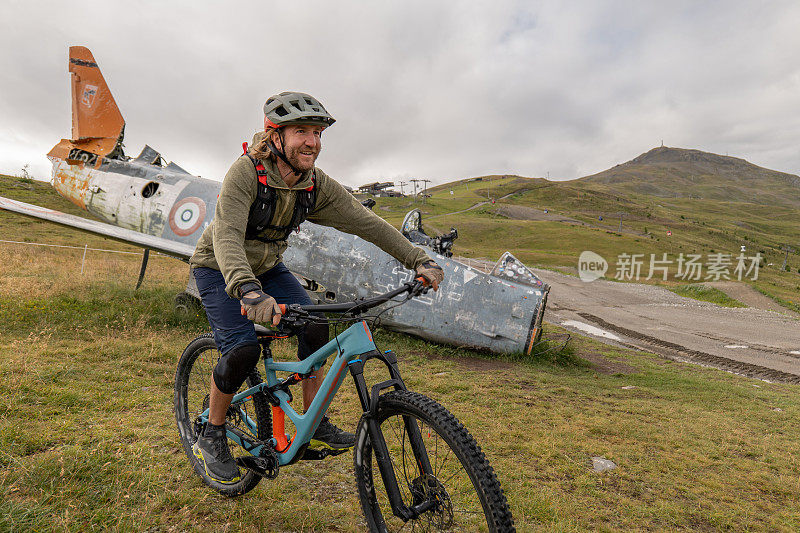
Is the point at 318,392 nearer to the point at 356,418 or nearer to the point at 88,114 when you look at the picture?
the point at 356,418

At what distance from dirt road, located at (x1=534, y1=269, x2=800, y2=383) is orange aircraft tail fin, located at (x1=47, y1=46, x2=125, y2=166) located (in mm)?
16685

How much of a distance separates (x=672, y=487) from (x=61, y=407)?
6557mm

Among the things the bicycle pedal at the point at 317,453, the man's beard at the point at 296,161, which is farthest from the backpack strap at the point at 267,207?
the bicycle pedal at the point at 317,453

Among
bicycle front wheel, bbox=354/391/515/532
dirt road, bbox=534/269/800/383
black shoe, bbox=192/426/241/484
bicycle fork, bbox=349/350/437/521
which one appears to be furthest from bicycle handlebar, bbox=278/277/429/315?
dirt road, bbox=534/269/800/383

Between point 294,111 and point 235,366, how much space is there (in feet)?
5.90

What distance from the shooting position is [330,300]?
909cm

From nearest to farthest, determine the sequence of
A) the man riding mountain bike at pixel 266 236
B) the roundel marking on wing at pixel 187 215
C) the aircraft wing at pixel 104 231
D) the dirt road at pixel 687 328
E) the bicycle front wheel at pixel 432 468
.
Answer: the bicycle front wheel at pixel 432 468 → the man riding mountain bike at pixel 266 236 → the aircraft wing at pixel 104 231 → the roundel marking on wing at pixel 187 215 → the dirt road at pixel 687 328

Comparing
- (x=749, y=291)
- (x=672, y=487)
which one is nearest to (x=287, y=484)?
(x=672, y=487)

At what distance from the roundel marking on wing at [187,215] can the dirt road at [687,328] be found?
41.5ft

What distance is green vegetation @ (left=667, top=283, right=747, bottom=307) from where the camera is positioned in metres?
24.7

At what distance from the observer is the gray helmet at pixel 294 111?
2795 mm

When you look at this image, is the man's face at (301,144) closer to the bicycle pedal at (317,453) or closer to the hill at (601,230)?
the bicycle pedal at (317,453)

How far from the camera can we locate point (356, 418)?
507cm

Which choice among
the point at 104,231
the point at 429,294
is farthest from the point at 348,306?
the point at 104,231
